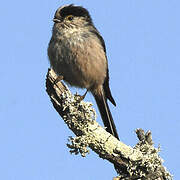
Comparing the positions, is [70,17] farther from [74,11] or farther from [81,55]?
[81,55]

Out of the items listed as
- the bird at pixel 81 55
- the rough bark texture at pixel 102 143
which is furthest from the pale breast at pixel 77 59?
the rough bark texture at pixel 102 143

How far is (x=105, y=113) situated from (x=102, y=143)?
2401 millimetres

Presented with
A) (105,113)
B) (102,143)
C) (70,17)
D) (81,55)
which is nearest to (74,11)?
(70,17)

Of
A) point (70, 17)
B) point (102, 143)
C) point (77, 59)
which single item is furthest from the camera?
point (70, 17)

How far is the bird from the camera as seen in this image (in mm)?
6293

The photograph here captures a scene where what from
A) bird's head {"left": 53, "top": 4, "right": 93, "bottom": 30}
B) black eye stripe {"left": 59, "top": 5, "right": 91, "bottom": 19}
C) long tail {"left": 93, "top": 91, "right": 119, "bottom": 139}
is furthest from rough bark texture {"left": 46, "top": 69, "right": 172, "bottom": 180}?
black eye stripe {"left": 59, "top": 5, "right": 91, "bottom": 19}

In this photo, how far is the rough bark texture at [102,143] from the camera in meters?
4.00

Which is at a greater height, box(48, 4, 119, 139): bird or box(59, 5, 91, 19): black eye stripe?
box(59, 5, 91, 19): black eye stripe

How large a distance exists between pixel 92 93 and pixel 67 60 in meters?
1.14

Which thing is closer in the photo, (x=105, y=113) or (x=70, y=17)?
(x=105, y=113)

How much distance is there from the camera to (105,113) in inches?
262

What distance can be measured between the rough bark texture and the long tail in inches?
54.0

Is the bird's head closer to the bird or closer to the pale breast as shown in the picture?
the bird

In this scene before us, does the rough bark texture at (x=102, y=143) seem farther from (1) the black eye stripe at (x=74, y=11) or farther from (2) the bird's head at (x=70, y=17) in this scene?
(1) the black eye stripe at (x=74, y=11)
